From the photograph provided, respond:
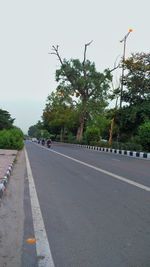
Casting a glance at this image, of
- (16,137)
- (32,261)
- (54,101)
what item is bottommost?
(32,261)

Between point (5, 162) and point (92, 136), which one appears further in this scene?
point (92, 136)

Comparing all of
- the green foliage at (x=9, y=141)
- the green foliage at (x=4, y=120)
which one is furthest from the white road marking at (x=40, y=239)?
the green foliage at (x=4, y=120)

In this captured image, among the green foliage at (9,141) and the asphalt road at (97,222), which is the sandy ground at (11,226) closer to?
the asphalt road at (97,222)

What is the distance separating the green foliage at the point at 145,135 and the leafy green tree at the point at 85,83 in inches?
1007

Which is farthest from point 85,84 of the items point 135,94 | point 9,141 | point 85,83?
point 9,141

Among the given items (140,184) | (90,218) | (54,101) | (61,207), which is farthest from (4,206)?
(54,101)

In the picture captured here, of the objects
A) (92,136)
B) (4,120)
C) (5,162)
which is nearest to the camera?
(5,162)

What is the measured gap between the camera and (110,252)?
17.1 ft

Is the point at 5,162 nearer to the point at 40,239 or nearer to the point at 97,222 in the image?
the point at 97,222

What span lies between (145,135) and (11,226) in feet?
95.2

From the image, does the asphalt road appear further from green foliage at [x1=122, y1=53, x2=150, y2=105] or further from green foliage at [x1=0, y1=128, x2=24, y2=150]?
green foliage at [x1=122, y1=53, x2=150, y2=105]

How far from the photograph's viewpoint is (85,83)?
6003 cm

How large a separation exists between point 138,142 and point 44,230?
31.6 metres

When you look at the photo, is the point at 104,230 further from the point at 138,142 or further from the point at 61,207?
the point at 138,142
